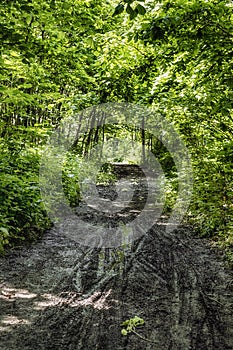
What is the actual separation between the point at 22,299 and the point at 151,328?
1.86 metres

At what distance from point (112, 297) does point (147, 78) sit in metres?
3.65

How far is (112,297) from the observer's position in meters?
4.78

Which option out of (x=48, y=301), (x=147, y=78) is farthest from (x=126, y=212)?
(x=48, y=301)

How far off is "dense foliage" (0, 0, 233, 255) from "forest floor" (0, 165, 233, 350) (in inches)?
38.3

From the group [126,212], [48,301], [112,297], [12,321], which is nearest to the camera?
[12,321]

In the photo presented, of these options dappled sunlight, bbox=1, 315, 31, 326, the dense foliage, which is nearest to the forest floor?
dappled sunlight, bbox=1, 315, 31, 326

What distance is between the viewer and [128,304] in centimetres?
458

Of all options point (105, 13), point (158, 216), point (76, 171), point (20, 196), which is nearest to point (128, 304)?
point (20, 196)

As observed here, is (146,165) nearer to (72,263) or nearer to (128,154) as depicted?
(128,154)

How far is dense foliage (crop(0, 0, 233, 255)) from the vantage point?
15.8 ft

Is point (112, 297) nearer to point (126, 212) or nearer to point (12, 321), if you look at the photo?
point (12, 321)

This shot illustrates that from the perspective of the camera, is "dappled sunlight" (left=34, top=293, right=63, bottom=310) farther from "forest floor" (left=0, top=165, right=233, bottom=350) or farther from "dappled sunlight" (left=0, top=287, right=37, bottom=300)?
"dappled sunlight" (left=0, top=287, right=37, bottom=300)

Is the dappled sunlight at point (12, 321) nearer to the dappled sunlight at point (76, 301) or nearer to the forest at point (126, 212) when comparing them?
the forest at point (126, 212)

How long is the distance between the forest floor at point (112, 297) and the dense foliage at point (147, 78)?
973 millimetres
